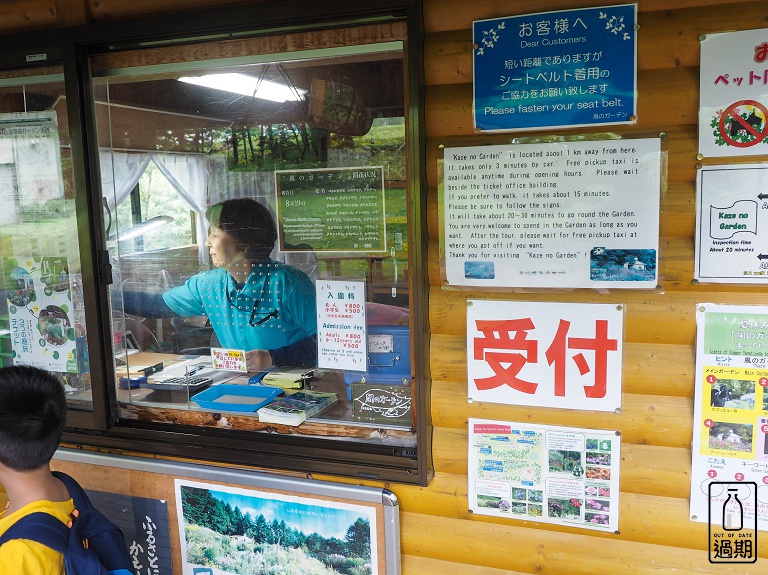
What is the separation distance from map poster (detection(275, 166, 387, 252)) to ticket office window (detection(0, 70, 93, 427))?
3.03ft

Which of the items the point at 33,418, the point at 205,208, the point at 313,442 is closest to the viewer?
the point at 33,418

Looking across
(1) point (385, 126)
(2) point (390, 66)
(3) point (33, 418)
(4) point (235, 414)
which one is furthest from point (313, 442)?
(2) point (390, 66)

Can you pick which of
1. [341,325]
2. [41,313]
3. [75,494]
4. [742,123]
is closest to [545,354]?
[341,325]

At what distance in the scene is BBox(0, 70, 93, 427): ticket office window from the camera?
9.17 ft

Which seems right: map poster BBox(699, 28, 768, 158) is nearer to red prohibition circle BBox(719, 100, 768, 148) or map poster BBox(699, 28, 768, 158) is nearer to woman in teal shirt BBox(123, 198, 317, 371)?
red prohibition circle BBox(719, 100, 768, 148)

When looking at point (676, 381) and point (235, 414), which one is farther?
point (235, 414)

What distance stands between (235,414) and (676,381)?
1.65 meters

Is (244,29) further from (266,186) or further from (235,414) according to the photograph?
(235,414)

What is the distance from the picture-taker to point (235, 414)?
8.64ft

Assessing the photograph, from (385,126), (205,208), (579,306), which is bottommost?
(579,306)

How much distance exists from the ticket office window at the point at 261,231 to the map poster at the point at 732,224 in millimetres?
955

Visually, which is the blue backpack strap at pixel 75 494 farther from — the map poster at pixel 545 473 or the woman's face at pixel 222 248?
the map poster at pixel 545 473

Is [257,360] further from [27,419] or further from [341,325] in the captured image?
[27,419]

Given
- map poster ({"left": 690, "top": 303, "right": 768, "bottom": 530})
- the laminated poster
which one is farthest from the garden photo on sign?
map poster ({"left": 690, "top": 303, "right": 768, "bottom": 530})
